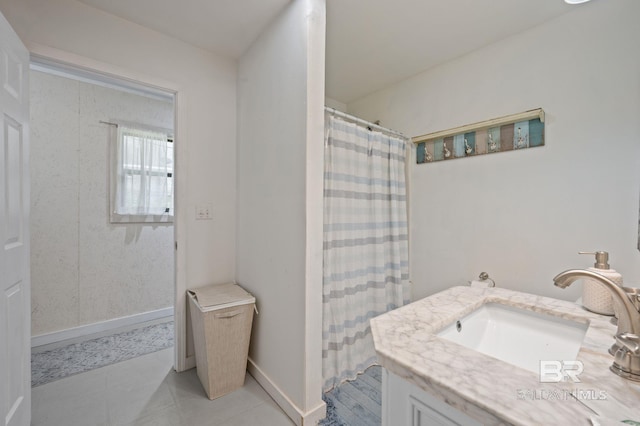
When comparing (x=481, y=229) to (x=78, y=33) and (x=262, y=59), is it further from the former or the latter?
(x=78, y=33)

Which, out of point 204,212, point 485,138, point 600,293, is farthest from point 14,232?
point 485,138

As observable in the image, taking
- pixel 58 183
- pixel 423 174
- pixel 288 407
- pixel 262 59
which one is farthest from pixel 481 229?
pixel 58 183

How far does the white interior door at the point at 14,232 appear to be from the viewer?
1165mm

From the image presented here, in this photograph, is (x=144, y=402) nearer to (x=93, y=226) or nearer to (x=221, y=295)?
(x=221, y=295)

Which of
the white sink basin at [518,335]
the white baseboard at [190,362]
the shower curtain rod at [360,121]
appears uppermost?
the shower curtain rod at [360,121]

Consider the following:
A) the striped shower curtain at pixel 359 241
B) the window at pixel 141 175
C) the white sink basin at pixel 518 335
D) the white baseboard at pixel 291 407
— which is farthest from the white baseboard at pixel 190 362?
the white sink basin at pixel 518 335

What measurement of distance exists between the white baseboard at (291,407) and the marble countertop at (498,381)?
0.91m

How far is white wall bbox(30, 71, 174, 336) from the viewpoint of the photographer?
2.29m

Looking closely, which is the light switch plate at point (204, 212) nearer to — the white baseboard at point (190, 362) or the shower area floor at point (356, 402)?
the white baseboard at point (190, 362)

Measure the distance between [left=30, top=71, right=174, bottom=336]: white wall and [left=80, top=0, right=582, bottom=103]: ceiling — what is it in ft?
3.94

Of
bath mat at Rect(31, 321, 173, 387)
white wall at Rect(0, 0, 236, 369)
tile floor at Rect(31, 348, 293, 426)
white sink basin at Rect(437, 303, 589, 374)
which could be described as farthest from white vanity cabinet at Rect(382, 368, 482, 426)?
bath mat at Rect(31, 321, 173, 387)

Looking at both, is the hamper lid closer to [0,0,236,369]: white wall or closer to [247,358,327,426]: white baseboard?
[0,0,236,369]: white wall

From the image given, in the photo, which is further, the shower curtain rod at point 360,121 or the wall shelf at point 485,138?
the shower curtain rod at point 360,121

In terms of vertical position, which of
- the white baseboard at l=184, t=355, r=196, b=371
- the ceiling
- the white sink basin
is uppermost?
the ceiling
